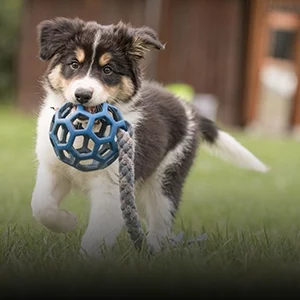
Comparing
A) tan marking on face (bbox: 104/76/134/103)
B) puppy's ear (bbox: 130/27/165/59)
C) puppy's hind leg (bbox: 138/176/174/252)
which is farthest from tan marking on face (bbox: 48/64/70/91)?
puppy's hind leg (bbox: 138/176/174/252)

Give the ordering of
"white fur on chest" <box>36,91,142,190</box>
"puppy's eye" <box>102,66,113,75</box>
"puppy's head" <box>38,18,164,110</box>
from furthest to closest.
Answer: "white fur on chest" <box>36,91,142,190</box> → "puppy's eye" <box>102,66,113,75</box> → "puppy's head" <box>38,18,164,110</box>

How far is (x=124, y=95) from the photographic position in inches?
190

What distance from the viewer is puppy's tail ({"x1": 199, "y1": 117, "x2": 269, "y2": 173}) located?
606 centimetres

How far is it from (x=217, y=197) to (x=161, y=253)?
432 centimetres

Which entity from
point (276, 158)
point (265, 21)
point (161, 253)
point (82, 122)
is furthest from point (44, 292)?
point (265, 21)

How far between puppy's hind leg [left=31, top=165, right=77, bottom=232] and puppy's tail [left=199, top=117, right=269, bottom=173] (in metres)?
1.59

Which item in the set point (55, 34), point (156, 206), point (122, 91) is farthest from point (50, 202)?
point (156, 206)

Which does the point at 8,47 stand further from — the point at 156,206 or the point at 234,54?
the point at 156,206

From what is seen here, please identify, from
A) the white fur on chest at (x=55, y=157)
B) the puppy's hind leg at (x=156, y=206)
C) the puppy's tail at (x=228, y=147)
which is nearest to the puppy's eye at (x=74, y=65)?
the white fur on chest at (x=55, y=157)

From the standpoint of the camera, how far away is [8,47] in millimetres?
27703

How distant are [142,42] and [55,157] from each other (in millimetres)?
849

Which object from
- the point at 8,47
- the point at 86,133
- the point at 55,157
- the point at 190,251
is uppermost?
the point at 86,133

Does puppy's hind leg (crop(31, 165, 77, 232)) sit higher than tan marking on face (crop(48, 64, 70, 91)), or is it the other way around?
tan marking on face (crop(48, 64, 70, 91))

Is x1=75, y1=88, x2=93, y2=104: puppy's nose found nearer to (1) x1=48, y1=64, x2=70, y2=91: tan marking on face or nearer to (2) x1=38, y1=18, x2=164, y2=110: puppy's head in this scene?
(2) x1=38, y1=18, x2=164, y2=110: puppy's head
